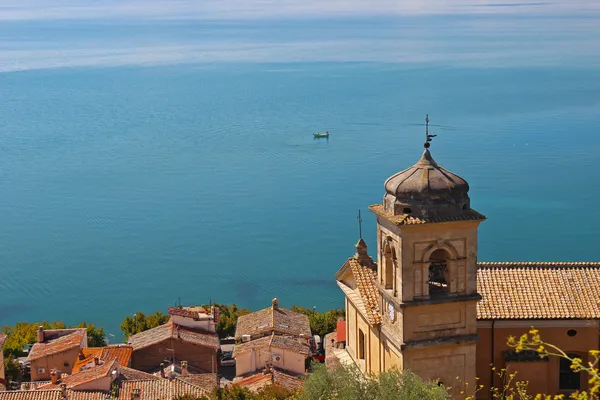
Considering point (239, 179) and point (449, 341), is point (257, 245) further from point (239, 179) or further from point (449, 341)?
point (449, 341)

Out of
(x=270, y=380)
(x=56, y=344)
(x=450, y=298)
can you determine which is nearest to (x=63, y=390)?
(x=270, y=380)

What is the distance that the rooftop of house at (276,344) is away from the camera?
2959 cm

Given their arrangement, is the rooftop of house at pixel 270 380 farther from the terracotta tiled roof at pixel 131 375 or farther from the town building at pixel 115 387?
the terracotta tiled roof at pixel 131 375

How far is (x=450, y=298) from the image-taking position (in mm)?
14773

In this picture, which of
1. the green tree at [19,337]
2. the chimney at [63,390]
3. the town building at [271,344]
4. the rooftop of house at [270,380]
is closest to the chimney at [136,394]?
the chimney at [63,390]

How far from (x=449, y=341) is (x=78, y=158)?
71513 mm

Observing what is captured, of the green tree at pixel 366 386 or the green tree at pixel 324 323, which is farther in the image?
the green tree at pixel 324 323

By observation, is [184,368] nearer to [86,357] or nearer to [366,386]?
[86,357]

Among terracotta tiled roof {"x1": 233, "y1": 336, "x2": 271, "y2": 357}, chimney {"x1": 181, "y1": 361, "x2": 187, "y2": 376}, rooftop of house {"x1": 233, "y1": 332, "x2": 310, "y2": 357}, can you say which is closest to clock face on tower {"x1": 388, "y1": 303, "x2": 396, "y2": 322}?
chimney {"x1": 181, "y1": 361, "x2": 187, "y2": 376}

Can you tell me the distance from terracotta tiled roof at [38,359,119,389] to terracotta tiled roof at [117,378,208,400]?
82 centimetres

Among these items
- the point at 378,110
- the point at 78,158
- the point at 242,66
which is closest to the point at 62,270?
the point at 78,158

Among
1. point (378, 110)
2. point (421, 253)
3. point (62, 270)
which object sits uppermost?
point (378, 110)

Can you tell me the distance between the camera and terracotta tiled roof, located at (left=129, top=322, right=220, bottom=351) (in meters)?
31.3

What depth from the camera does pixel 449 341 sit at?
14.9 m
